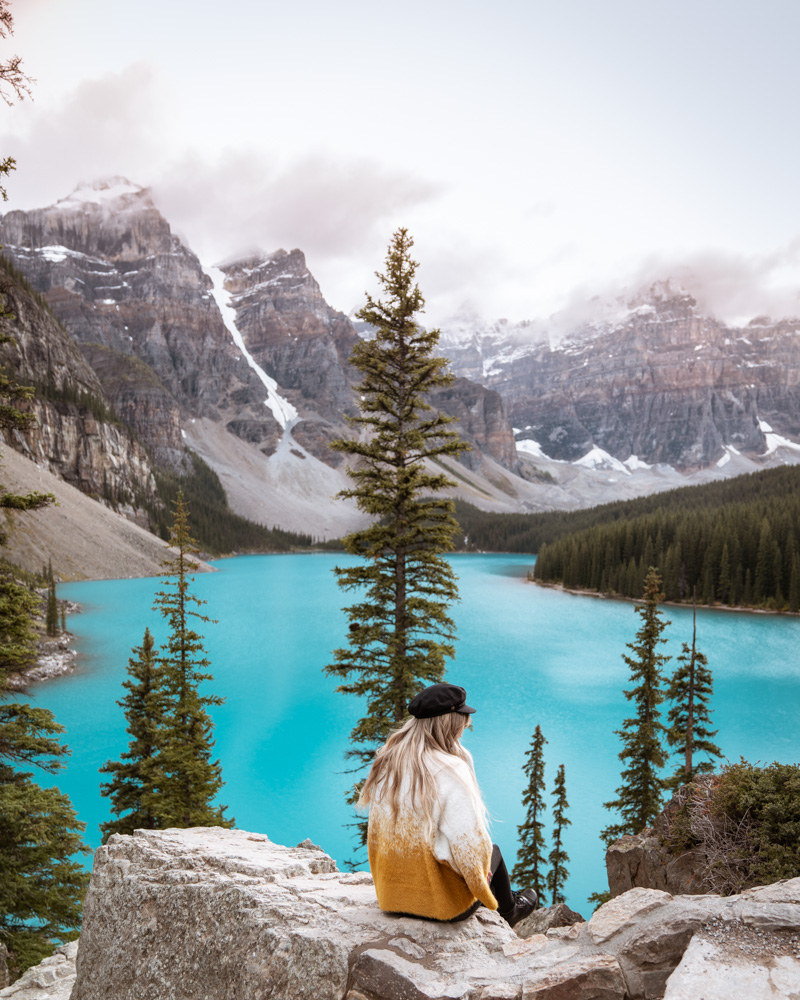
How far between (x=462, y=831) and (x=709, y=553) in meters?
87.8

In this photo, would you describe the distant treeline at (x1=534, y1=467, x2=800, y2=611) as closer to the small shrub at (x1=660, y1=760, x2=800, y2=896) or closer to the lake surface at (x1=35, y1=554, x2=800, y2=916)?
the lake surface at (x1=35, y1=554, x2=800, y2=916)

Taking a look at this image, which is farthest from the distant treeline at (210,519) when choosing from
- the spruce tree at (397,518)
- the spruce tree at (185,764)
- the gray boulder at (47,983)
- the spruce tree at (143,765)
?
the gray boulder at (47,983)

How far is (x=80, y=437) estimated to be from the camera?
4899 inches

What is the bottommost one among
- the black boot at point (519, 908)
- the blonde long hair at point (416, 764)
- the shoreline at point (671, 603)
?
the shoreline at point (671, 603)

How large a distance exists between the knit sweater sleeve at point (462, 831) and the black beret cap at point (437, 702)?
34 cm

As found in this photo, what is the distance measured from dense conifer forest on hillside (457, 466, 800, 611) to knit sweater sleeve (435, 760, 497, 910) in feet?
274

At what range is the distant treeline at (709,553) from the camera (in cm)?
7638

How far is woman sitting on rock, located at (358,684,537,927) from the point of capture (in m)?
3.74

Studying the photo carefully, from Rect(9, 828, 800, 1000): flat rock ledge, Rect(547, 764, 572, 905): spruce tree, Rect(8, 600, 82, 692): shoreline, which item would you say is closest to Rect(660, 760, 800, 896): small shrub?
Rect(9, 828, 800, 1000): flat rock ledge

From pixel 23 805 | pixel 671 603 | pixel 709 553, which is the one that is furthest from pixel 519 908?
pixel 709 553

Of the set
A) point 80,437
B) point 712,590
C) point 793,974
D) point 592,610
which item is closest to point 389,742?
point 793,974

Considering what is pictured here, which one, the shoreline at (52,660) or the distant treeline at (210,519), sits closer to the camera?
the shoreline at (52,660)

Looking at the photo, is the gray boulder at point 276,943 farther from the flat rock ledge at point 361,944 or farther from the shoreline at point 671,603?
the shoreline at point 671,603

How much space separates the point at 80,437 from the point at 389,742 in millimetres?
138488
